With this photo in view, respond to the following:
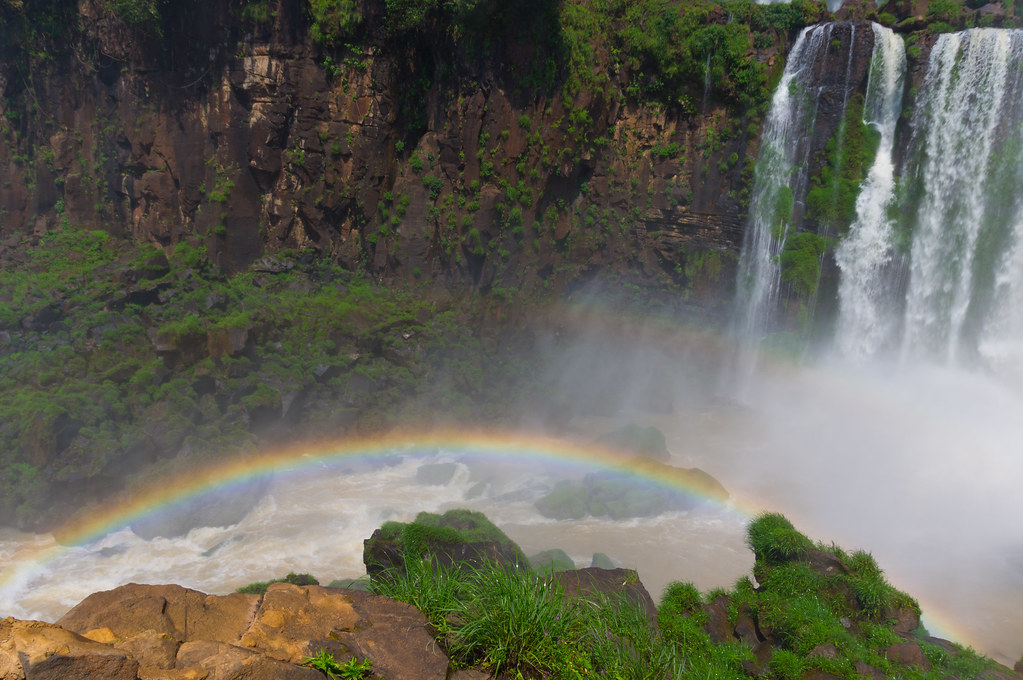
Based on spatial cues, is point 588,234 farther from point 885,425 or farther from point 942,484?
point 942,484

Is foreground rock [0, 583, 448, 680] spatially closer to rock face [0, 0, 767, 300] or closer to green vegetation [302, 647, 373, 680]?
green vegetation [302, 647, 373, 680]

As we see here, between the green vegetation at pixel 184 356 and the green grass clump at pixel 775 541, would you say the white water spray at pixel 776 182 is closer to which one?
the green vegetation at pixel 184 356

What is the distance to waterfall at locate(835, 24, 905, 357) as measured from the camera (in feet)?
76.9

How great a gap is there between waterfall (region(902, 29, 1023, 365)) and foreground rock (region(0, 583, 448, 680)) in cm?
2555

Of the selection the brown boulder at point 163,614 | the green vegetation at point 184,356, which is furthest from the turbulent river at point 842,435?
the brown boulder at point 163,614

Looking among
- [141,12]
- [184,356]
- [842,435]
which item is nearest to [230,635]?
[184,356]

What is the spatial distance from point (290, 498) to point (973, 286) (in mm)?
24197

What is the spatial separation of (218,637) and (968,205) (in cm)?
2697

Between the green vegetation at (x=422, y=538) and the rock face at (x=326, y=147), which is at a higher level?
the rock face at (x=326, y=147)

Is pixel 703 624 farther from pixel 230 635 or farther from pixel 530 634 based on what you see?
pixel 230 635

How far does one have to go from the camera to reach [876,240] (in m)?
24.7

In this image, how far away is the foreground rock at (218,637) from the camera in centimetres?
351

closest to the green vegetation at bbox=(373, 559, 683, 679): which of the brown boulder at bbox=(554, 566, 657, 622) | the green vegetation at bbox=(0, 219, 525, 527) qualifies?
the brown boulder at bbox=(554, 566, 657, 622)

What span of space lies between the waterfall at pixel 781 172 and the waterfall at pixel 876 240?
1.22m
